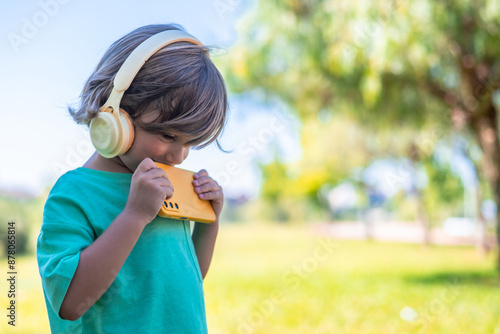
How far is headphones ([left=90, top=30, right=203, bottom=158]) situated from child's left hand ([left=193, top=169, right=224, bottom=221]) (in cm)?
22

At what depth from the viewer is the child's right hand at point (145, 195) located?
102 cm

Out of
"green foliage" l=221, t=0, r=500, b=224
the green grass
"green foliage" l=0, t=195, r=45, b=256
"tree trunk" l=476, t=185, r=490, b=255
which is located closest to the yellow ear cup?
the green grass

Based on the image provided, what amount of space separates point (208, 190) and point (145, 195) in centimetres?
27

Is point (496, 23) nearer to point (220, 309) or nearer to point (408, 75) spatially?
Result: point (408, 75)

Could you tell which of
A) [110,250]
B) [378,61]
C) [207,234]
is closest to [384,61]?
[378,61]

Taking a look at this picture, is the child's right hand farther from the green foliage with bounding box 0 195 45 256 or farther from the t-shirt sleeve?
the green foliage with bounding box 0 195 45 256

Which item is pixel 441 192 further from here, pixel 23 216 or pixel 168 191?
pixel 168 191

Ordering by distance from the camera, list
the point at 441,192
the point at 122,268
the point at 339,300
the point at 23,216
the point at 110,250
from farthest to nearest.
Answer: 1. the point at 441,192
2. the point at 23,216
3. the point at 339,300
4. the point at 122,268
5. the point at 110,250

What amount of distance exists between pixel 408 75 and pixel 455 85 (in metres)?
1.15

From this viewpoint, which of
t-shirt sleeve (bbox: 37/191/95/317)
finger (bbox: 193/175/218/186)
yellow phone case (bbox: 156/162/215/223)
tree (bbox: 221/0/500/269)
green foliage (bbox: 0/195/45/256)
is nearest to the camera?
t-shirt sleeve (bbox: 37/191/95/317)

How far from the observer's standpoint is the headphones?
107 centimetres

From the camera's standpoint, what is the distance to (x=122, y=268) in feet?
3.59

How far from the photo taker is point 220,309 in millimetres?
4371

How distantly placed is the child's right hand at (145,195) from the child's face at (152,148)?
9 cm
